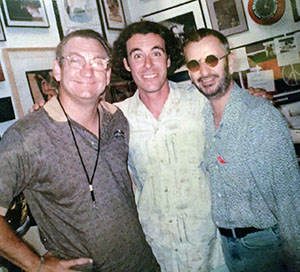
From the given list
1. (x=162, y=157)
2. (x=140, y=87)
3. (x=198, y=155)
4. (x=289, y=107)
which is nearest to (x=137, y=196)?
(x=162, y=157)

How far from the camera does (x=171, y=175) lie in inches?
59.2

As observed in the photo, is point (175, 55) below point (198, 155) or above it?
above

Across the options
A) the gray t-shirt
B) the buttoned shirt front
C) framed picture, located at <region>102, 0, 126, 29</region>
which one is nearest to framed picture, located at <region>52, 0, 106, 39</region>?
framed picture, located at <region>102, 0, 126, 29</region>

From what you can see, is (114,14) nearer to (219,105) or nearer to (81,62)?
(81,62)

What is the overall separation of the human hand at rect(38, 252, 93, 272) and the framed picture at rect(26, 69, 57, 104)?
947 millimetres

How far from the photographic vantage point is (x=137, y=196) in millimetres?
1602

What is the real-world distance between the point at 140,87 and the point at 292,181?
1.03 meters

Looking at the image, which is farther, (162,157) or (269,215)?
(162,157)

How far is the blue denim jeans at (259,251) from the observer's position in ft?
3.88

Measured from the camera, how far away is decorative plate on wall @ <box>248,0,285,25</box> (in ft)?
7.21

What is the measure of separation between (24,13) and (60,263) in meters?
1.49

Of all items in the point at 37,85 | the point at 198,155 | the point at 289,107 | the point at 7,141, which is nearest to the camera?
the point at 7,141

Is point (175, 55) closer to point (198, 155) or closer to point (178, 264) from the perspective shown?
point (198, 155)

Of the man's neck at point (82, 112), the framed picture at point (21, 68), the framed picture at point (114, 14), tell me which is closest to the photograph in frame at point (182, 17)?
the framed picture at point (114, 14)
